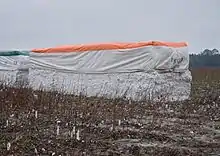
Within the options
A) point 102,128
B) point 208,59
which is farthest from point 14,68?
point 208,59

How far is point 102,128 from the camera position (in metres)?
7.13

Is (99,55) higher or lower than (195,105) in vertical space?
higher

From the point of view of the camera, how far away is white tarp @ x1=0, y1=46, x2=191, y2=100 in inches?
521

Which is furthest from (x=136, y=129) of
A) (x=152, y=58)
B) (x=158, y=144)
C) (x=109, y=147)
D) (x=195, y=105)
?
(x=152, y=58)

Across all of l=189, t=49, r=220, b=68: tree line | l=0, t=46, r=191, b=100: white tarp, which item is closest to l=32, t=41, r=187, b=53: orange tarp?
l=0, t=46, r=191, b=100: white tarp

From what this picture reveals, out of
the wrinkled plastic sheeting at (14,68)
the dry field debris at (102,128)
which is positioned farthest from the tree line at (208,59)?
the dry field debris at (102,128)

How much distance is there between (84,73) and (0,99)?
6189 millimetres

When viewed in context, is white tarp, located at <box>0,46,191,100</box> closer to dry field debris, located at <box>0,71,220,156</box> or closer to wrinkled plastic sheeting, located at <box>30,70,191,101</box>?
wrinkled plastic sheeting, located at <box>30,70,191,101</box>

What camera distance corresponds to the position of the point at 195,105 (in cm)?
1213

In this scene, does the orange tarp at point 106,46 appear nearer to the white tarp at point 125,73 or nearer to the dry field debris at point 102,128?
the white tarp at point 125,73

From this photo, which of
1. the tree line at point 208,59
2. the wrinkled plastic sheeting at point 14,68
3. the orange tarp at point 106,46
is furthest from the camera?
the tree line at point 208,59

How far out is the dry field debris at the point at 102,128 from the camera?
17.9 ft

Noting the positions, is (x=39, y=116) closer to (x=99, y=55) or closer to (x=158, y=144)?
(x=158, y=144)

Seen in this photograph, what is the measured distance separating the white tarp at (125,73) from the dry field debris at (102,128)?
5.78ft
